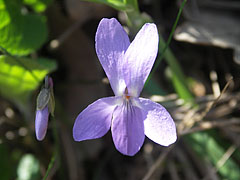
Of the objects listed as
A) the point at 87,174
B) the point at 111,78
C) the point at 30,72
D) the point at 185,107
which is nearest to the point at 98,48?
the point at 111,78

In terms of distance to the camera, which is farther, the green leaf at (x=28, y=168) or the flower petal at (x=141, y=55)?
the green leaf at (x=28, y=168)

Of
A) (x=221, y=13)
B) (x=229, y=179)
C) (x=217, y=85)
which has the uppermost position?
(x=221, y=13)

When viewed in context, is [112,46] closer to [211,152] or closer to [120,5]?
[120,5]

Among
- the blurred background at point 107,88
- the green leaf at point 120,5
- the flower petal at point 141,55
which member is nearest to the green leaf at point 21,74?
the blurred background at point 107,88

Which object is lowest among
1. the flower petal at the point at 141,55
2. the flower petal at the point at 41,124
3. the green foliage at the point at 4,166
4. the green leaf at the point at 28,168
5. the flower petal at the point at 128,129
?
the green leaf at the point at 28,168

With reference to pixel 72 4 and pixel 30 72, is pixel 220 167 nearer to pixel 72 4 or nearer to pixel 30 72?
pixel 30 72

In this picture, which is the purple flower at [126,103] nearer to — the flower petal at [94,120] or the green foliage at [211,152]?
the flower petal at [94,120]
